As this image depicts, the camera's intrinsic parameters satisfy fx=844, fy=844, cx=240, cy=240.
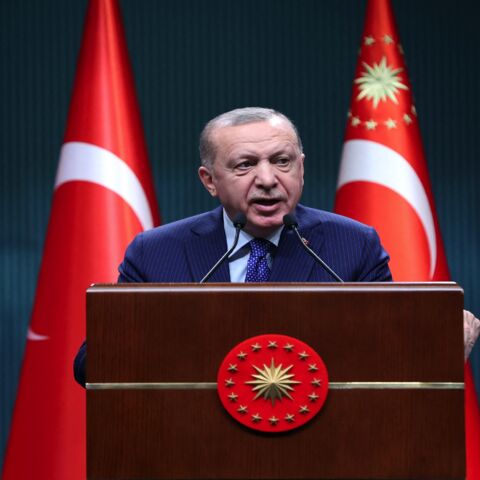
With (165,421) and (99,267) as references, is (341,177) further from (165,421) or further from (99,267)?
(165,421)

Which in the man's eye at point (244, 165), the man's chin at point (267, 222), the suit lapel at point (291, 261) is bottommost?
the suit lapel at point (291, 261)

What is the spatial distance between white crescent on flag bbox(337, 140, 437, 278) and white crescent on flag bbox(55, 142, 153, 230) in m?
0.86

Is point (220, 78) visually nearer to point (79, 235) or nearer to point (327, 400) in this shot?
point (79, 235)

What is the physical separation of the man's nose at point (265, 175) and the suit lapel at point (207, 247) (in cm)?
20

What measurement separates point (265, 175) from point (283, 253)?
0.18 metres

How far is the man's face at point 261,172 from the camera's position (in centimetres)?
187

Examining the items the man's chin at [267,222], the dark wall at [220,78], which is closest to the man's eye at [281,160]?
the man's chin at [267,222]

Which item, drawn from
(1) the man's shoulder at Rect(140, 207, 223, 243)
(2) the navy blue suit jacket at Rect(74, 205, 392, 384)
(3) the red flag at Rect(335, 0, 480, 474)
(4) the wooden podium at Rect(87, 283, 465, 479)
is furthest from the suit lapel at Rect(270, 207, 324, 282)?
(3) the red flag at Rect(335, 0, 480, 474)

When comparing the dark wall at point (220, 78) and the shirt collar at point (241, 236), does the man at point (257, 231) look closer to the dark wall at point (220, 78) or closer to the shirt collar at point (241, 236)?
the shirt collar at point (241, 236)

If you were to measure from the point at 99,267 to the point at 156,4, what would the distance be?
156 cm

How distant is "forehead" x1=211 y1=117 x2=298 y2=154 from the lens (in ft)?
6.23

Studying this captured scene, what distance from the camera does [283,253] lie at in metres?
1.86

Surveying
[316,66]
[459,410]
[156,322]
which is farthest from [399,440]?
[316,66]

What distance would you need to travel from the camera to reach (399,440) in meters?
1.31
